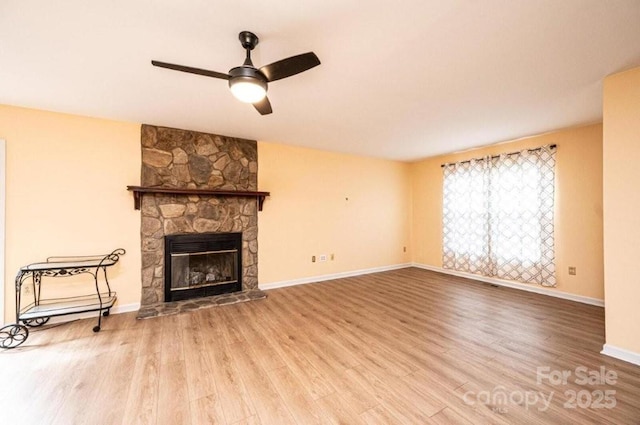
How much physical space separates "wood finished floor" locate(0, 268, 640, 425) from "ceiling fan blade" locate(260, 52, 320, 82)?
2.29 metres

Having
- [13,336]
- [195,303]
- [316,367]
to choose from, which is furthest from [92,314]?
[316,367]

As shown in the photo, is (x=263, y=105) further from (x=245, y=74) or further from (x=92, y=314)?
(x=92, y=314)

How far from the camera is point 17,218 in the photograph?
9.23 feet

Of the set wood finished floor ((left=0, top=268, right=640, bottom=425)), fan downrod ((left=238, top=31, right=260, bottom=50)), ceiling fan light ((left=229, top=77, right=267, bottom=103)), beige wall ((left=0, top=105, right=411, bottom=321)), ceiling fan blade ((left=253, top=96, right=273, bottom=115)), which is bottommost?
wood finished floor ((left=0, top=268, right=640, bottom=425))

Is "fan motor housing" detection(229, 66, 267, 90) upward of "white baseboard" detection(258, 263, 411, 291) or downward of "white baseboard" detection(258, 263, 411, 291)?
upward

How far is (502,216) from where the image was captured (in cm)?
427

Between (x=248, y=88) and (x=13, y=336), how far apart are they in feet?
11.1

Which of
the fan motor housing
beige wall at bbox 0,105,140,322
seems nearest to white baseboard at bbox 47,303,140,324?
beige wall at bbox 0,105,140,322

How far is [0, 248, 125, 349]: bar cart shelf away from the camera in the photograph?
2516 millimetres

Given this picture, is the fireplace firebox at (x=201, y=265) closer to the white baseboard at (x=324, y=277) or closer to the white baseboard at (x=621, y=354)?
the white baseboard at (x=324, y=277)

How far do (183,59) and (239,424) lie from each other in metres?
2.66

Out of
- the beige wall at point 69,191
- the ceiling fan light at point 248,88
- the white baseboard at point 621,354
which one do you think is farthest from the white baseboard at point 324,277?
the white baseboard at point 621,354

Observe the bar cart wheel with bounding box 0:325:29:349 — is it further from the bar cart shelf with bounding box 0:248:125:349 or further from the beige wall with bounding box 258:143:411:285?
the beige wall with bounding box 258:143:411:285

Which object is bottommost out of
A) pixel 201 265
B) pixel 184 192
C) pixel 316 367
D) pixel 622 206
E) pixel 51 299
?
pixel 316 367
